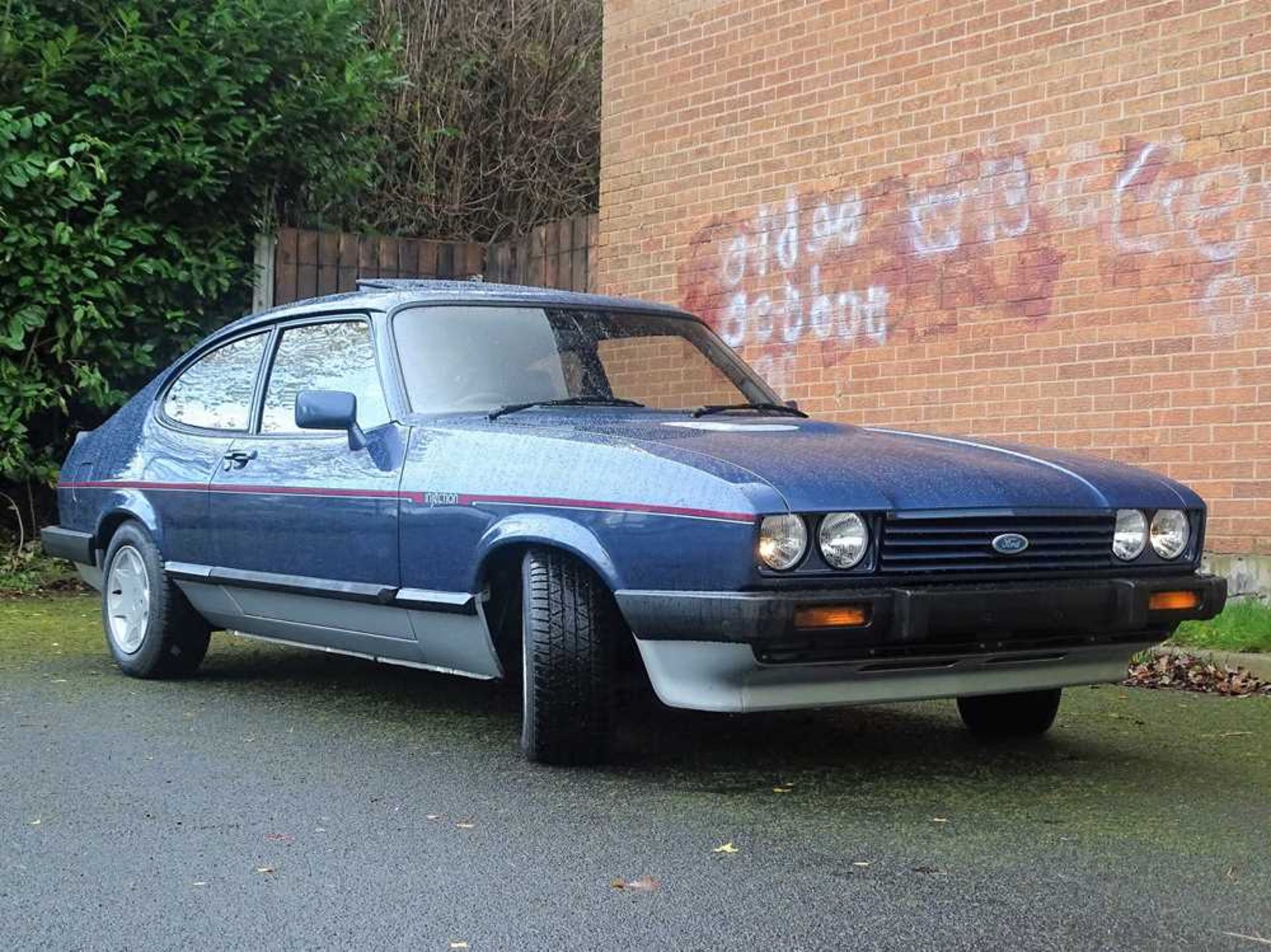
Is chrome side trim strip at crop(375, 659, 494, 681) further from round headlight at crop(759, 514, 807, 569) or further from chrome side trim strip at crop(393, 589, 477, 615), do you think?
round headlight at crop(759, 514, 807, 569)

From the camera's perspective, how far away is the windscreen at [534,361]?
5.62 meters

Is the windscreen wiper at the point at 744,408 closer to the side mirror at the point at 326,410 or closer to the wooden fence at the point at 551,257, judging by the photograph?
the side mirror at the point at 326,410

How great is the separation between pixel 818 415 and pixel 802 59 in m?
2.15

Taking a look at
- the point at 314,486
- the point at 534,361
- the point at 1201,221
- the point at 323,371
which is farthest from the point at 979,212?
the point at 314,486

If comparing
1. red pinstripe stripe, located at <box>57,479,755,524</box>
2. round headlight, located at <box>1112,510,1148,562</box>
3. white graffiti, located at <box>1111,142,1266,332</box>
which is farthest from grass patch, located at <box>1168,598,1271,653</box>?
red pinstripe stripe, located at <box>57,479,755,524</box>

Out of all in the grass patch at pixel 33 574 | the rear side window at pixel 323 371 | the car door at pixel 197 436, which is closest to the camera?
the rear side window at pixel 323 371

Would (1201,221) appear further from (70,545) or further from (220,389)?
(70,545)

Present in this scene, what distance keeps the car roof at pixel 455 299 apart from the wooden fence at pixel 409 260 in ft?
17.6

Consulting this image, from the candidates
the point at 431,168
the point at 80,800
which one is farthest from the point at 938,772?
the point at 431,168

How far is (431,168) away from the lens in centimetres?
1672

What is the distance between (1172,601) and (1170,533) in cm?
23

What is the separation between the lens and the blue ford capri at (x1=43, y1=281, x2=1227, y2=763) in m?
4.40

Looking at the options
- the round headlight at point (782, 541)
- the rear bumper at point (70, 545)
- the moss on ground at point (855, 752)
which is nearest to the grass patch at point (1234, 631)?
the moss on ground at point (855, 752)

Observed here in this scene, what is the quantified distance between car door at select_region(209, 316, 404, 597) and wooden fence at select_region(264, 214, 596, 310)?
542cm
